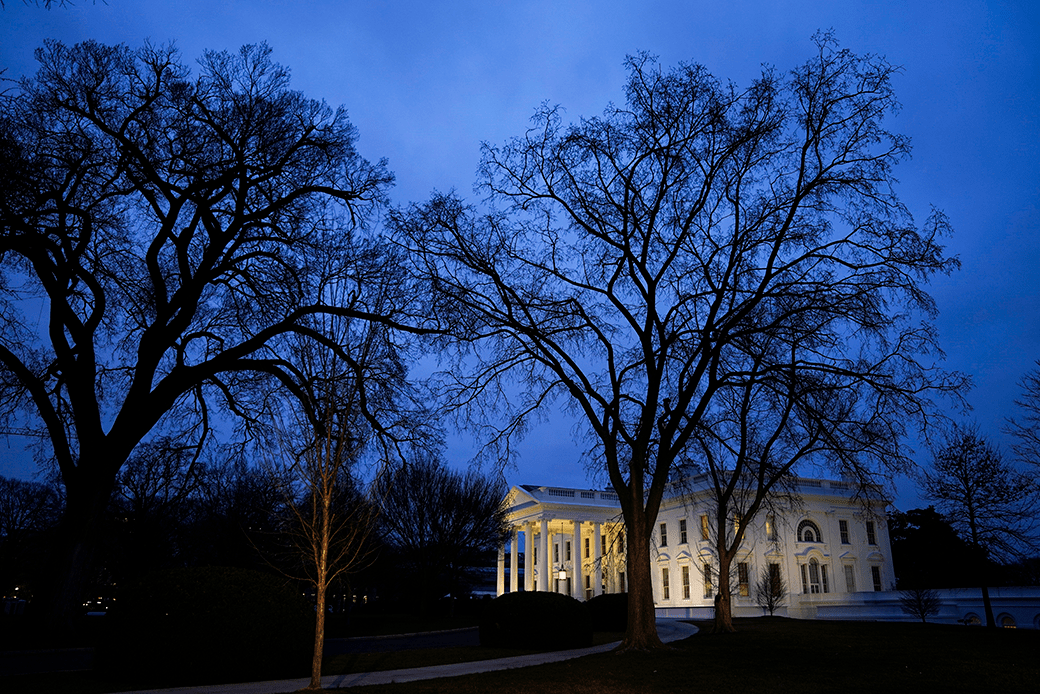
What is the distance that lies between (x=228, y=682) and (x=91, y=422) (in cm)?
818

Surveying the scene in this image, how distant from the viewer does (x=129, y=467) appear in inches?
1337

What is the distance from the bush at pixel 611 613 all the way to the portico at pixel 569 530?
2878 centimetres

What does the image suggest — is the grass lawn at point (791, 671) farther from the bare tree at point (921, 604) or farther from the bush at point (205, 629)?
the bare tree at point (921, 604)

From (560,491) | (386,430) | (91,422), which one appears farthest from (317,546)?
(560,491)

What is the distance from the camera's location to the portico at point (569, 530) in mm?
59406

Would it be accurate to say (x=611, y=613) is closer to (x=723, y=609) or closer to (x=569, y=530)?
(x=723, y=609)

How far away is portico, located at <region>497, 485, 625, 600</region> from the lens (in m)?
59.4

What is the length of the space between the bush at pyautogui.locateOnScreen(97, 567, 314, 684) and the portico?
1790 inches

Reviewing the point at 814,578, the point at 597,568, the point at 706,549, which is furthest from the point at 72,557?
the point at 814,578

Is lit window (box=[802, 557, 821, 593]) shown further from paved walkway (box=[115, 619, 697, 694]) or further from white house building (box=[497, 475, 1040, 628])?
paved walkway (box=[115, 619, 697, 694])

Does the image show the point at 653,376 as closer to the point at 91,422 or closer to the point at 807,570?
the point at 91,422

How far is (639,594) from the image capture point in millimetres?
14547

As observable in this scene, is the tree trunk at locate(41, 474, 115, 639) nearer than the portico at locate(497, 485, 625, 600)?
Yes

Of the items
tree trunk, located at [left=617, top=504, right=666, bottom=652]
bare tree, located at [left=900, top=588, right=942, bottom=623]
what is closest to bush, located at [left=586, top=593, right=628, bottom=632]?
bare tree, located at [left=900, top=588, right=942, bottom=623]
